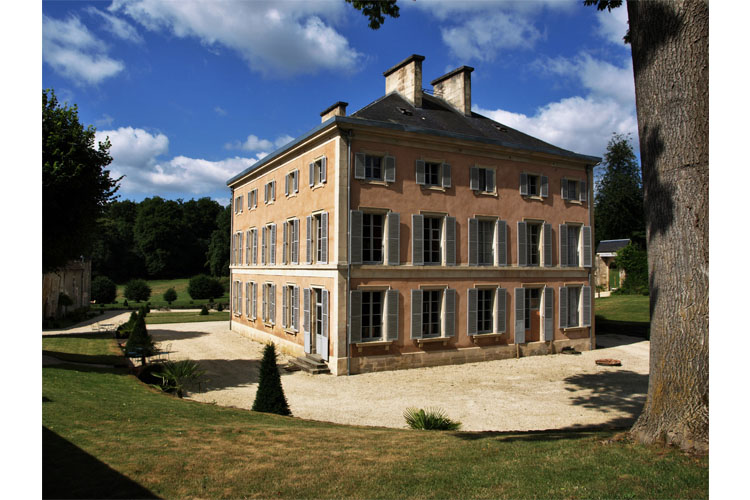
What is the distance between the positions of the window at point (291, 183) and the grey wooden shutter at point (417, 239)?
17.8ft

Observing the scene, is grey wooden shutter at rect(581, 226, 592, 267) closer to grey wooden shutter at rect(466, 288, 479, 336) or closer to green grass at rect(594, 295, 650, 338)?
green grass at rect(594, 295, 650, 338)

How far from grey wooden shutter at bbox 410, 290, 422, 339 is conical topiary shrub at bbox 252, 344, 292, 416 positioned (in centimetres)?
677

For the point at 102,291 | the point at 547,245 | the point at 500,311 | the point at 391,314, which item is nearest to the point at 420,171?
the point at 391,314

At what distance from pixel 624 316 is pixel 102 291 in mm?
43464

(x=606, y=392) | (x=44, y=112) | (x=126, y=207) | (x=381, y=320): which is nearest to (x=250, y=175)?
(x=44, y=112)

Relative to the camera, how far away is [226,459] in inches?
255

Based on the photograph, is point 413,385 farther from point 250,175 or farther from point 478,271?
Result: point 250,175

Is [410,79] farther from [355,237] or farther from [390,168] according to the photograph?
[355,237]

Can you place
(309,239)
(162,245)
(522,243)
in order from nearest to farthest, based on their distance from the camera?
(309,239)
(522,243)
(162,245)

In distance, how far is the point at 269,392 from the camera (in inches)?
431

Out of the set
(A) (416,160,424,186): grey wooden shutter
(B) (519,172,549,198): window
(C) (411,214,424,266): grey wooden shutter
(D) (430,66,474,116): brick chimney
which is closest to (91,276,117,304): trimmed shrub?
(D) (430,66,474,116): brick chimney

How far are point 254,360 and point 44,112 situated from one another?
1121 centimetres

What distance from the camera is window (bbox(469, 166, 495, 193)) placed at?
1875 cm

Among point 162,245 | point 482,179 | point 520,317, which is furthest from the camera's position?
point 162,245
